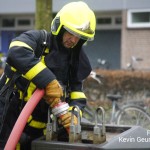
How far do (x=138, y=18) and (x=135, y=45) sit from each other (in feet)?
3.74

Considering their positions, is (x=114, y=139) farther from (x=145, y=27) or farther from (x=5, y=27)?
(x=5, y=27)

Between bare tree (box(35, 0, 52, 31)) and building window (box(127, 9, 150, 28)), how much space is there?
42.2 feet

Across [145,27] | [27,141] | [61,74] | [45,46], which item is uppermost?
[45,46]

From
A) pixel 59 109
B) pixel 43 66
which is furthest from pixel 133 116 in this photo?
pixel 43 66

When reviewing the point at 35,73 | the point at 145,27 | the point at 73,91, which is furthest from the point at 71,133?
the point at 145,27

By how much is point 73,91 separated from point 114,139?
733mm

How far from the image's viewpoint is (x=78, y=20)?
8.59 ft

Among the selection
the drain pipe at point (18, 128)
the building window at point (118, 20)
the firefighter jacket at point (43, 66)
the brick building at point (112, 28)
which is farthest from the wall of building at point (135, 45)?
the drain pipe at point (18, 128)

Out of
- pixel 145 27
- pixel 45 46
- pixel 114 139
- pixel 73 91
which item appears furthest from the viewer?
pixel 145 27

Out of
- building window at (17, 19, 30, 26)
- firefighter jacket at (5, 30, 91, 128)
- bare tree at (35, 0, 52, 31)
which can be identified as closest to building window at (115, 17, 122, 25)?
building window at (17, 19, 30, 26)

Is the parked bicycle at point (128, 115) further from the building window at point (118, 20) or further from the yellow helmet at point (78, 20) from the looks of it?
the building window at point (118, 20)

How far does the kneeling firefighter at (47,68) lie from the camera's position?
8.61 ft

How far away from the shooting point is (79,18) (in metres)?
2.63

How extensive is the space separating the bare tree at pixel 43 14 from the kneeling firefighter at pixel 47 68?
9.69 ft
